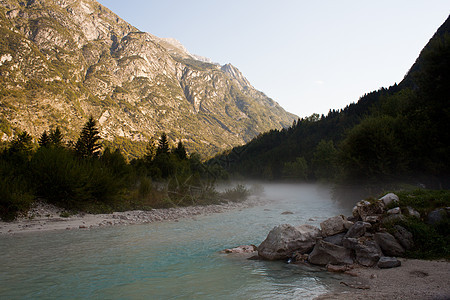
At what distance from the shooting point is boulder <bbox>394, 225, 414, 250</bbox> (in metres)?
10.1

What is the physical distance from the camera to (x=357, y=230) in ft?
35.1

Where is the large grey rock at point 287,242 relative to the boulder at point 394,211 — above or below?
below

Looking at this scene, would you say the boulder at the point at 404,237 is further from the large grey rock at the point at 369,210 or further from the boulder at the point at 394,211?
the large grey rock at the point at 369,210

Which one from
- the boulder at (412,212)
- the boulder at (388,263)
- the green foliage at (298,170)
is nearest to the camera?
the boulder at (388,263)

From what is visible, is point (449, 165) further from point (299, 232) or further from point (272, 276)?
point (272, 276)

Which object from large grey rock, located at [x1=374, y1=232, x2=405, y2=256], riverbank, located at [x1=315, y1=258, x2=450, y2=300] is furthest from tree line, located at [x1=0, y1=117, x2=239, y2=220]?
large grey rock, located at [x1=374, y1=232, x2=405, y2=256]

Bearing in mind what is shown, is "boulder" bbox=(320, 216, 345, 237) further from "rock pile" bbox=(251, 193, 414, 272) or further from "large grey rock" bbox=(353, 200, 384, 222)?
"large grey rock" bbox=(353, 200, 384, 222)

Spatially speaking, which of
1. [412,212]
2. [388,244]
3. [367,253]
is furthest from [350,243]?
[412,212]

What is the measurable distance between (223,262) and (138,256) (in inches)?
141

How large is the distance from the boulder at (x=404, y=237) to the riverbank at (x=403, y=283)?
2.95ft

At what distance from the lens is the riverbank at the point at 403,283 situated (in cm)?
662

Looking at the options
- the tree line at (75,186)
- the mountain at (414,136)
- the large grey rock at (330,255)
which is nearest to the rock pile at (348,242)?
the large grey rock at (330,255)

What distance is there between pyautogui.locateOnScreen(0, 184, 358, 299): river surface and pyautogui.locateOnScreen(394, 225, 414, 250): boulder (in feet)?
11.6

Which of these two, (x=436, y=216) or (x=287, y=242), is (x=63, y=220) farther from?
(x=436, y=216)
